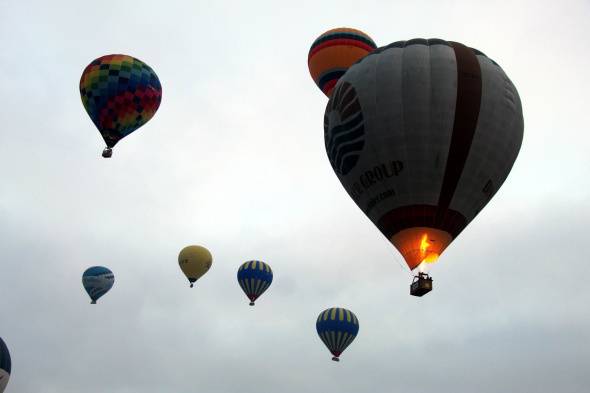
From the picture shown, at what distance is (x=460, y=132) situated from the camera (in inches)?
826

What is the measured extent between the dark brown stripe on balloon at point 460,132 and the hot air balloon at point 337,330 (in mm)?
17602

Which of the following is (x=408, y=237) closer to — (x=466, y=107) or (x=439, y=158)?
(x=439, y=158)

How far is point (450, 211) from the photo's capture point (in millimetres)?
20891

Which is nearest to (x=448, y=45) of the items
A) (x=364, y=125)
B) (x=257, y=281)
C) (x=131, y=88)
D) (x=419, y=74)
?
(x=419, y=74)

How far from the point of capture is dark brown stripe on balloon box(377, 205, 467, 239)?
20641mm

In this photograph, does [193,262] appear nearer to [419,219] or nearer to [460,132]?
[419,219]

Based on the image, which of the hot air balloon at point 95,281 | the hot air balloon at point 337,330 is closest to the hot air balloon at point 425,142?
the hot air balloon at point 337,330

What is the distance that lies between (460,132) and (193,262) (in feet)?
90.4

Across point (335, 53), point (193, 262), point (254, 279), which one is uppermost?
point (335, 53)

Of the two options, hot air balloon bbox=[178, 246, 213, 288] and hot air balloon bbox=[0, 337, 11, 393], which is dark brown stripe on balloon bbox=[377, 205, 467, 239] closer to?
hot air balloon bbox=[0, 337, 11, 393]

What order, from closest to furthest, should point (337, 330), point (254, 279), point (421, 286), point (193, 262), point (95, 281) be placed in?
1. point (421, 286)
2. point (337, 330)
3. point (254, 279)
4. point (95, 281)
5. point (193, 262)

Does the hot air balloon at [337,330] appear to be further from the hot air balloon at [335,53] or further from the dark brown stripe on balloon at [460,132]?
the dark brown stripe on balloon at [460,132]

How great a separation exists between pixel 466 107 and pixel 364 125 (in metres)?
3.58

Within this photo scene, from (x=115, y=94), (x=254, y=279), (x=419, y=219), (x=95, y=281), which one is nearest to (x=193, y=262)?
(x=254, y=279)
